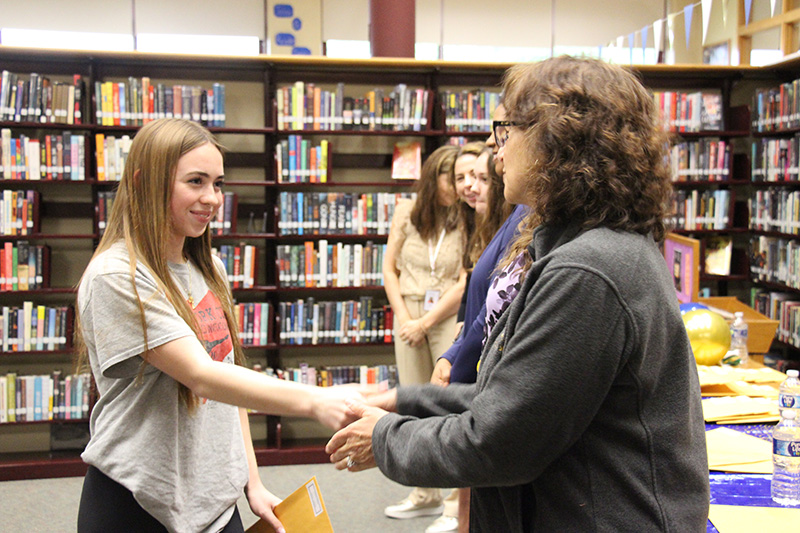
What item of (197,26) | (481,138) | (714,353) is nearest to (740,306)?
(714,353)

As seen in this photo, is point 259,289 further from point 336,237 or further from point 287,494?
point 287,494

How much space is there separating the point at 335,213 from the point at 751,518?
3.45 m

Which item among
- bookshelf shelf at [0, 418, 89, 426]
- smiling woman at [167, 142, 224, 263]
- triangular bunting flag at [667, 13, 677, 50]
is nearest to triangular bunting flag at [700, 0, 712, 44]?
triangular bunting flag at [667, 13, 677, 50]

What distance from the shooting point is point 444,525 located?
3.35 metres

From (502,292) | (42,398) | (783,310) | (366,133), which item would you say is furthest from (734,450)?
(42,398)

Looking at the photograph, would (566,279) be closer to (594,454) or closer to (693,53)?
(594,454)

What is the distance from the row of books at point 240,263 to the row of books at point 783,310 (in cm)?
359

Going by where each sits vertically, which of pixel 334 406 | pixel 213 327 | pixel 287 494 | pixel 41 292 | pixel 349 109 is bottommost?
pixel 287 494

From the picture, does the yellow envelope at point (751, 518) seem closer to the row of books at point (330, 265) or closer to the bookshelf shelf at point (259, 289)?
the row of books at point (330, 265)

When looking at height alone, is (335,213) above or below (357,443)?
above

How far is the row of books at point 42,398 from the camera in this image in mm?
4359

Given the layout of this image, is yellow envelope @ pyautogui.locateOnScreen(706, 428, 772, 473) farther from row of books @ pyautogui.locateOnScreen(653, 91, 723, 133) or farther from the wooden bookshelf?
row of books @ pyautogui.locateOnScreen(653, 91, 723, 133)

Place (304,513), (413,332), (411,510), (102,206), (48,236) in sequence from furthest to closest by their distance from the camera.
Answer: (102,206) < (48,236) < (411,510) < (413,332) < (304,513)

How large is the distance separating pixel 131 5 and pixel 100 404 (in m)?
4.50
